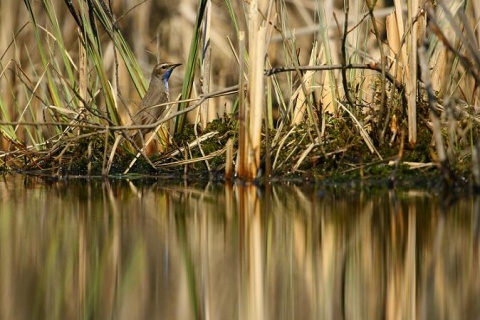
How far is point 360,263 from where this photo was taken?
3.83 meters

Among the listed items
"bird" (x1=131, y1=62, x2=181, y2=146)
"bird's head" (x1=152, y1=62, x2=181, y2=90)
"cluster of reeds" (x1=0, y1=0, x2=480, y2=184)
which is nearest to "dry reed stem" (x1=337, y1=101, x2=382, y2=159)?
"cluster of reeds" (x1=0, y1=0, x2=480, y2=184)

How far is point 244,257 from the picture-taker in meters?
4.00

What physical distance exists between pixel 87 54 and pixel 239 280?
4.04m

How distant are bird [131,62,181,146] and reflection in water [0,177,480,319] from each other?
6.60 feet

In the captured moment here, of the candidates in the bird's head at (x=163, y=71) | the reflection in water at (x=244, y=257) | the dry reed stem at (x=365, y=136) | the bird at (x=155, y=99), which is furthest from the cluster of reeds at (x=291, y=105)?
the reflection in water at (x=244, y=257)

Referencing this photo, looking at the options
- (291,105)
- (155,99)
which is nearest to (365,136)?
(291,105)

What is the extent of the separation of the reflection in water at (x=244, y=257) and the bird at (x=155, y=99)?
201 cm

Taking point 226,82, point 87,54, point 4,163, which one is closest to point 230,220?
point 87,54

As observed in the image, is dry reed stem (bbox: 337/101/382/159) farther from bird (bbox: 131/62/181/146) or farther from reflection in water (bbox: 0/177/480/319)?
bird (bbox: 131/62/181/146)

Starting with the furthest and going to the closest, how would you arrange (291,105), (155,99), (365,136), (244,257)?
1. (155,99)
2. (291,105)
3. (365,136)
4. (244,257)

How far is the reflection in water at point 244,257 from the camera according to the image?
10.8ft

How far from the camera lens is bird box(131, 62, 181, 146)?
7.88 metres

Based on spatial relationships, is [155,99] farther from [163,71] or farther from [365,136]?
[365,136]

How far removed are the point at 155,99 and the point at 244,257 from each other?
433 centimetres
